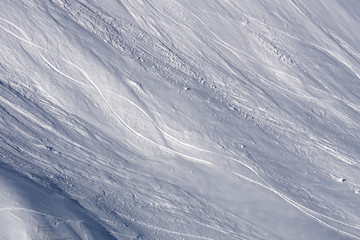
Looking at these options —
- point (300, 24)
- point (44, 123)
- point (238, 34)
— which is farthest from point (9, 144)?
point (300, 24)

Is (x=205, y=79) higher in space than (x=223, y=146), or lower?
higher

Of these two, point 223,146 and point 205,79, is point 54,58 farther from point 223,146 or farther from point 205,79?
point 223,146

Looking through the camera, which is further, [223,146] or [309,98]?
[309,98]

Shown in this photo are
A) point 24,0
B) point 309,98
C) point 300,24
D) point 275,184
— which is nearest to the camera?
point 275,184

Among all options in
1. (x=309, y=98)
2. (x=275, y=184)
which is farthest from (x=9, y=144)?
(x=309, y=98)

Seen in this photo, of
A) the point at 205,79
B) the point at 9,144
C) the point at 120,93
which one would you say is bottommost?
the point at 9,144

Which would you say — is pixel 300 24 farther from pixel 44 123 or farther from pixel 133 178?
pixel 44 123

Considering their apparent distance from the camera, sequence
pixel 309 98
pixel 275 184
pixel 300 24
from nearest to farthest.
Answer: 1. pixel 275 184
2. pixel 309 98
3. pixel 300 24
